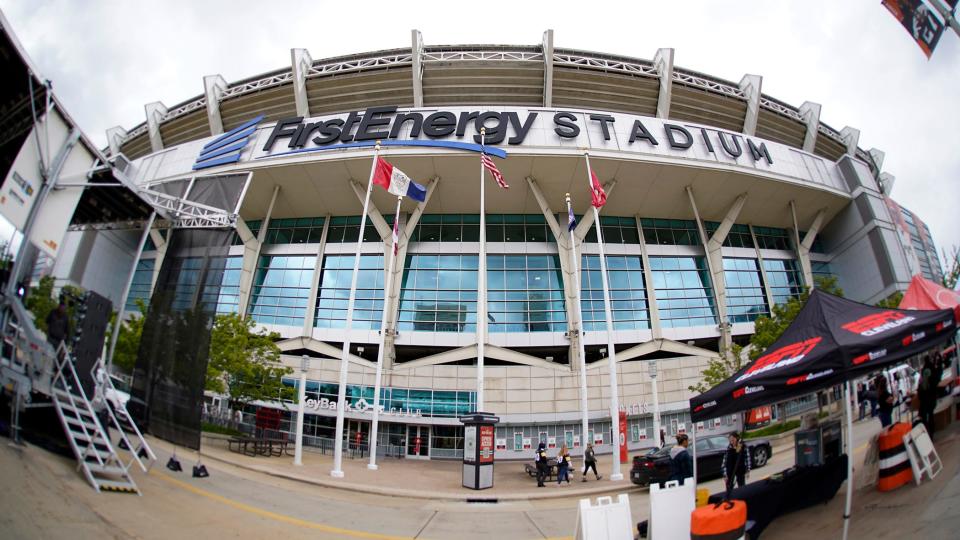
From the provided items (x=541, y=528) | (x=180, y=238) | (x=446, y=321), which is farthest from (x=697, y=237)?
(x=180, y=238)

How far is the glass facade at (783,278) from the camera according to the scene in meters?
36.2

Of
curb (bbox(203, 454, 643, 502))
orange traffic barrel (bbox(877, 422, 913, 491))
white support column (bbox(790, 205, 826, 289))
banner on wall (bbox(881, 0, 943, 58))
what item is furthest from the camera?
white support column (bbox(790, 205, 826, 289))

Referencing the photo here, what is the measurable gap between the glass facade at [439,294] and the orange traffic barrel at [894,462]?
85.4 ft

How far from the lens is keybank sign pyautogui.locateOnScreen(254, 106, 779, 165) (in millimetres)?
28641

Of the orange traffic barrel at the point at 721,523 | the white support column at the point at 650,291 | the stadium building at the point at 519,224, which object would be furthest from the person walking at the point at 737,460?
the white support column at the point at 650,291

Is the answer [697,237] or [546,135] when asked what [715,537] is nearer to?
[546,135]

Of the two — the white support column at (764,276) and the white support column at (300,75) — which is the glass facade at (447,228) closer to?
the white support column at (300,75)

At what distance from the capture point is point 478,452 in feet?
47.9

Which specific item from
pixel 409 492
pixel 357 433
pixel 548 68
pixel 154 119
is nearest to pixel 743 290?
pixel 548 68

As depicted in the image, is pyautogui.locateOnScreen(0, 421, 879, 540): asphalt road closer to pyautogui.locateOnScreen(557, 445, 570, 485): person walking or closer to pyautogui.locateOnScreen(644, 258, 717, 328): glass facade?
pyautogui.locateOnScreen(557, 445, 570, 485): person walking

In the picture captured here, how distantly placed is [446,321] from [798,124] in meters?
35.2

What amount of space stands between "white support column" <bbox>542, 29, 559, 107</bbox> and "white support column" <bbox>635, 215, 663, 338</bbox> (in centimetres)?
1211

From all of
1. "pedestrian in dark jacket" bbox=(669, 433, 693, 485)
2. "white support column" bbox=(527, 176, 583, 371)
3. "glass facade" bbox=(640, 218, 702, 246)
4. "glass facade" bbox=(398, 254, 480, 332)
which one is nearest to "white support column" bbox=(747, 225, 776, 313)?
"glass facade" bbox=(640, 218, 702, 246)

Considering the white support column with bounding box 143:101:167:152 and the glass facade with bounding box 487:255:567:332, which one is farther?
the white support column with bounding box 143:101:167:152
